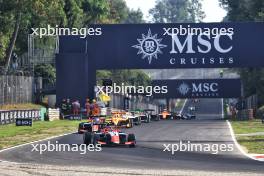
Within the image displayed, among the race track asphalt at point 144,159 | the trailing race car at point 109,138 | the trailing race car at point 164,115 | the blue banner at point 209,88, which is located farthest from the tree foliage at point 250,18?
the race track asphalt at point 144,159

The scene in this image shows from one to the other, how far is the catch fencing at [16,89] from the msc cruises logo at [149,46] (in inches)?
355

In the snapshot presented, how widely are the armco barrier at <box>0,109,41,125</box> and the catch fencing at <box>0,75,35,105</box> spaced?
3.65m

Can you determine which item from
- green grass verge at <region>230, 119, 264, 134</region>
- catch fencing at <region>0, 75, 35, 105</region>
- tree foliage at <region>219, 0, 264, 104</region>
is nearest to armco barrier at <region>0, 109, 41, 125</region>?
catch fencing at <region>0, 75, 35, 105</region>

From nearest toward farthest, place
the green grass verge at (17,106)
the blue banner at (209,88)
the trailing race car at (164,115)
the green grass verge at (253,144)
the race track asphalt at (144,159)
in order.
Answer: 1. the race track asphalt at (144,159)
2. the green grass verge at (253,144)
3. the green grass verge at (17,106)
4. the trailing race car at (164,115)
5. the blue banner at (209,88)

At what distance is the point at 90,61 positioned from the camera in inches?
2034

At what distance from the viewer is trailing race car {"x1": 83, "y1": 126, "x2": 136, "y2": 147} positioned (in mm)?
23828

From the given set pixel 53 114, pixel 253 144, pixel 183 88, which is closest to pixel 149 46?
pixel 53 114

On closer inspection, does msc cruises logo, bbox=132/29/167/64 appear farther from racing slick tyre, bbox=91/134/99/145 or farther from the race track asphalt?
racing slick tyre, bbox=91/134/99/145

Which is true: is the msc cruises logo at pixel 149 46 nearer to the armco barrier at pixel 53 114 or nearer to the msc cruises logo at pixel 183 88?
the armco barrier at pixel 53 114

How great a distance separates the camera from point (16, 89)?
2057 inches

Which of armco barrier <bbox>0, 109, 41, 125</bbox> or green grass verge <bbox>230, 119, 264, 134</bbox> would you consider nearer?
green grass verge <bbox>230, 119, 264, 134</bbox>

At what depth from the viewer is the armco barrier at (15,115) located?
3935 centimetres

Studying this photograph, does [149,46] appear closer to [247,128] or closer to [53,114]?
[53,114]

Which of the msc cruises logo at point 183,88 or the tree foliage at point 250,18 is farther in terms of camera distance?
the msc cruises logo at point 183,88
